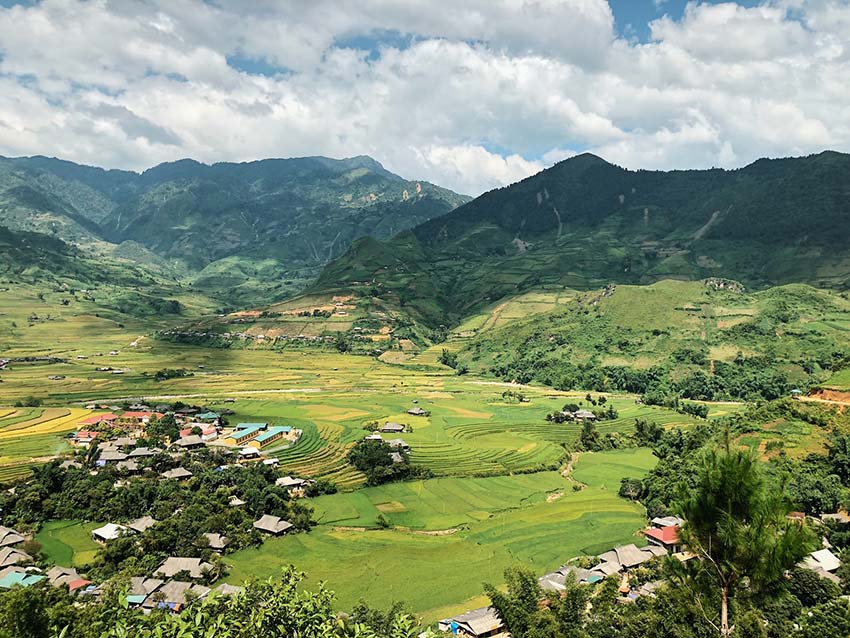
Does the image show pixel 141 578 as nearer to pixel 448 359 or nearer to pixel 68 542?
pixel 68 542

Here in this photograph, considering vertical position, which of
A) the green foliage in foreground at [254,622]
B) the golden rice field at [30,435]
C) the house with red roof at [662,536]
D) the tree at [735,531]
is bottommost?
the house with red roof at [662,536]

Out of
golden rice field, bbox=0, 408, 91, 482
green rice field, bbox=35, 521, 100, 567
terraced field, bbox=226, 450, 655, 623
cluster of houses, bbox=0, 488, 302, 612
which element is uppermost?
golden rice field, bbox=0, 408, 91, 482

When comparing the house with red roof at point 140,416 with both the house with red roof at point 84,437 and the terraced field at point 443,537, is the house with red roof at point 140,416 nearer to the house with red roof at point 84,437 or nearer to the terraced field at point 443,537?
the house with red roof at point 84,437

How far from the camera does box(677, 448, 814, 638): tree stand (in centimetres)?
1289

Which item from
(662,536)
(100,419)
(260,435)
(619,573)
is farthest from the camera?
(100,419)

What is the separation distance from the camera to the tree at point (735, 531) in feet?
42.3

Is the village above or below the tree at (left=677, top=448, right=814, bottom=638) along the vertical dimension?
below

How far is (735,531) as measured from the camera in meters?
13.3

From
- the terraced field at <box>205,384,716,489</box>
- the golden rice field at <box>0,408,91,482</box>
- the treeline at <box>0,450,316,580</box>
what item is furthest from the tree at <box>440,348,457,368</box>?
the treeline at <box>0,450,316,580</box>

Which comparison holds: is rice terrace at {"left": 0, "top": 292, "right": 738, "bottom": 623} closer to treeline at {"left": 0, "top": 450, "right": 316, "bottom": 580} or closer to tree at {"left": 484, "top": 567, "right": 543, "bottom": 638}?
treeline at {"left": 0, "top": 450, "right": 316, "bottom": 580}

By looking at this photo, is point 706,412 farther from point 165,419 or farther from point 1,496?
point 1,496

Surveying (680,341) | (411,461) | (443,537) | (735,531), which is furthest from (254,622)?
(680,341)

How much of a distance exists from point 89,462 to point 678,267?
183475 mm

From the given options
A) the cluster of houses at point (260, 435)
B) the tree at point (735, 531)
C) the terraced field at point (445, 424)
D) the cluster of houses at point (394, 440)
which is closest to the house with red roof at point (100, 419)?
the terraced field at point (445, 424)
